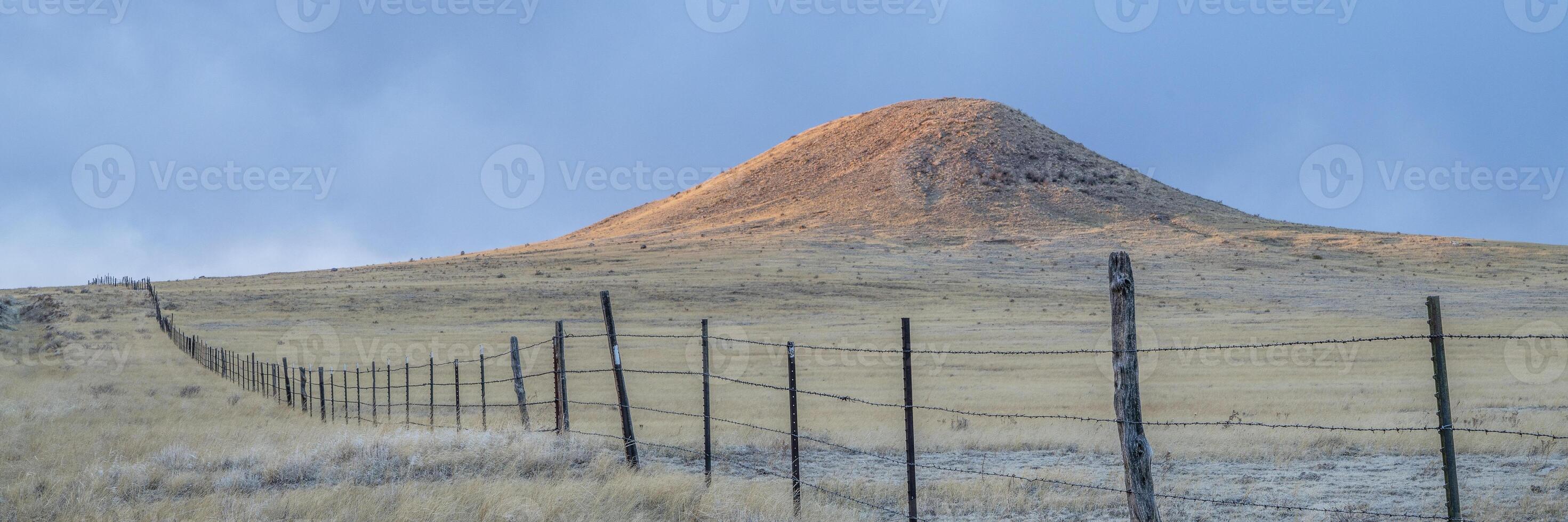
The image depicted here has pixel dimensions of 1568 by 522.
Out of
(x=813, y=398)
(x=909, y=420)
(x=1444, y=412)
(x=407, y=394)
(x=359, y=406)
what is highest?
(x=1444, y=412)

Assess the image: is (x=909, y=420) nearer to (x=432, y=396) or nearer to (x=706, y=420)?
(x=706, y=420)

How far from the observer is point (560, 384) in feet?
43.9

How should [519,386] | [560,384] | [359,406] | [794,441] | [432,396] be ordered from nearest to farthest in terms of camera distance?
[794,441] → [560,384] → [519,386] → [359,406] → [432,396]

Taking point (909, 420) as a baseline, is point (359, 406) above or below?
below

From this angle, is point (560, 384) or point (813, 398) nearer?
point (560, 384)

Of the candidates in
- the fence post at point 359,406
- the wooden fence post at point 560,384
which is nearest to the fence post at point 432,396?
the fence post at point 359,406

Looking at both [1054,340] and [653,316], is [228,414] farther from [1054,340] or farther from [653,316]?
[653,316]

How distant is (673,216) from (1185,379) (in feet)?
281

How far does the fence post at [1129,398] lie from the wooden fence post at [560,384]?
7122 millimetres

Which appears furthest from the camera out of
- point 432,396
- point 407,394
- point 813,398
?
point 813,398

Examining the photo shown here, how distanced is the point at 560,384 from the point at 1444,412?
30.8ft

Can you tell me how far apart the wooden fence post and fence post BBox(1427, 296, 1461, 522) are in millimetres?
8789

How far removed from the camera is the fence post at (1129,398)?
713 cm

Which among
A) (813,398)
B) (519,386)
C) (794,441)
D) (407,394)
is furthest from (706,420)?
(813,398)
